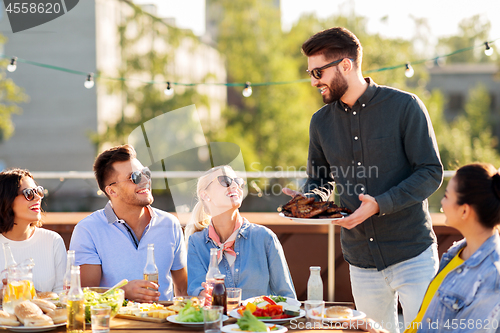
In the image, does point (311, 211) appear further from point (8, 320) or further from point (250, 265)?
point (8, 320)

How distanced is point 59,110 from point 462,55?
42541 millimetres

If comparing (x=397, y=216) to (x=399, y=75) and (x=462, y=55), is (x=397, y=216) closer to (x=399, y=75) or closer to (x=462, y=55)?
(x=399, y=75)

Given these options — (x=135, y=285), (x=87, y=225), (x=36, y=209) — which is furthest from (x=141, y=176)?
(x=135, y=285)

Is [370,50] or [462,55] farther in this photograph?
[462,55]

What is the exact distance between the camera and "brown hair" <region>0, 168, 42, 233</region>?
2.82 meters

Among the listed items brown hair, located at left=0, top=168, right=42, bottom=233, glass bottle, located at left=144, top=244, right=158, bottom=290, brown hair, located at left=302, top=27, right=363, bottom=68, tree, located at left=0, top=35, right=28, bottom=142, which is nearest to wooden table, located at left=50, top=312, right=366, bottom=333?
glass bottle, located at left=144, top=244, right=158, bottom=290

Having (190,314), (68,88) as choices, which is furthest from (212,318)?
(68,88)

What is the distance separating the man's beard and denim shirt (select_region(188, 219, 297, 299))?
82 cm

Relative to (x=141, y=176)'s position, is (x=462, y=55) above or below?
above

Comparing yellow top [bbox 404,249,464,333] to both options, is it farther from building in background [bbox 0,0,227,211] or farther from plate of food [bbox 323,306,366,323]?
building in background [bbox 0,0,227,211]

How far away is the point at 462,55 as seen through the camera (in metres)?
52.5

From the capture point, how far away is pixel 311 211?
2.48 m

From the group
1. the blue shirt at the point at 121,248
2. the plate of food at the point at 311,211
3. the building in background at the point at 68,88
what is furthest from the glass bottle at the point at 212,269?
the building in background at the point at 68,88

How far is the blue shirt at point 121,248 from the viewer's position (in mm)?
2883
